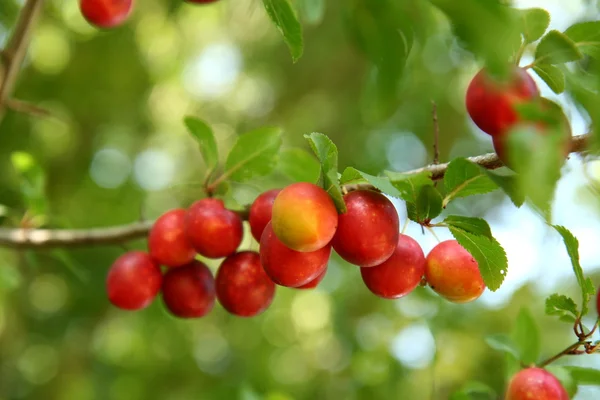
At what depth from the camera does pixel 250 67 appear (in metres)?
3.22

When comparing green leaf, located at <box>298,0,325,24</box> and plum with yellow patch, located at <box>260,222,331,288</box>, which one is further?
green leaf, located at <box>298,0,325,24</box>

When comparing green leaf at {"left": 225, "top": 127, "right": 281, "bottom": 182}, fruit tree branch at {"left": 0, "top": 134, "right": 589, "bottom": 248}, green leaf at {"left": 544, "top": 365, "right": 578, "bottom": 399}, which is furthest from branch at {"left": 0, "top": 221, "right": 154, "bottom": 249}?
green leaf at {"left": 544, "top": 365, "right": 578, "bottom": 399}

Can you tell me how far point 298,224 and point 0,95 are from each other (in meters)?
0.78

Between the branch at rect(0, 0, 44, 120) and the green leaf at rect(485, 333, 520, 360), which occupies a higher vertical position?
the branch at rect(0, 0, 44, 120)

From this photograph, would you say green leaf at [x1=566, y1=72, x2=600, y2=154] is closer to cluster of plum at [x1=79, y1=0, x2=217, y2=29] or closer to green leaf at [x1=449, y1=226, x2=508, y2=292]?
green leaf at [x1=449, y1=226, x2=508, y2=292]

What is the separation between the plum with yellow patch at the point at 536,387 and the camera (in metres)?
0.76

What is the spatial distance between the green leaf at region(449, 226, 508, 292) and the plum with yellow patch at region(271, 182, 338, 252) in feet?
0.51

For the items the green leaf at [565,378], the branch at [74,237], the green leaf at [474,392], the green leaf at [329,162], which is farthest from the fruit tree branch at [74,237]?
the green leaf at [565,378]

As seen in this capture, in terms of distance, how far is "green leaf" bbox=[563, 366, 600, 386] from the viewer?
2.83 feet

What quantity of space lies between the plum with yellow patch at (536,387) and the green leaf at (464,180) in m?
0.32

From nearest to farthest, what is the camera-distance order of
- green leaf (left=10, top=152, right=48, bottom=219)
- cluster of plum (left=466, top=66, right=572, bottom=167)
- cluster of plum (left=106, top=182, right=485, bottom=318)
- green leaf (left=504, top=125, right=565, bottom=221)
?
1. green leaf (left=504, top=125, right=565, bottom=221)
2. cluster of plum (left=466, top=66, right=572, bottom=167)
3. cluster of plum (left=106, top=182, right=485, bottom=318)
4. green leaf (left=10, top=152, right=48, bottom=219)

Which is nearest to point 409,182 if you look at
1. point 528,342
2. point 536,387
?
point 536,387

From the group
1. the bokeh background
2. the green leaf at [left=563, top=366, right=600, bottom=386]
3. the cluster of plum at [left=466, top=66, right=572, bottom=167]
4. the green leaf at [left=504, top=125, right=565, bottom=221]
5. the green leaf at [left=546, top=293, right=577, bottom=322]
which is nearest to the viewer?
the green leaf at [left=504, top=125, right=565, bottom=221]

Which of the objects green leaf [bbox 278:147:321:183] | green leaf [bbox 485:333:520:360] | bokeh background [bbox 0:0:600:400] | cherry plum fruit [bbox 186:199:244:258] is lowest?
bokeh background [bbox 0:0:600:400]
